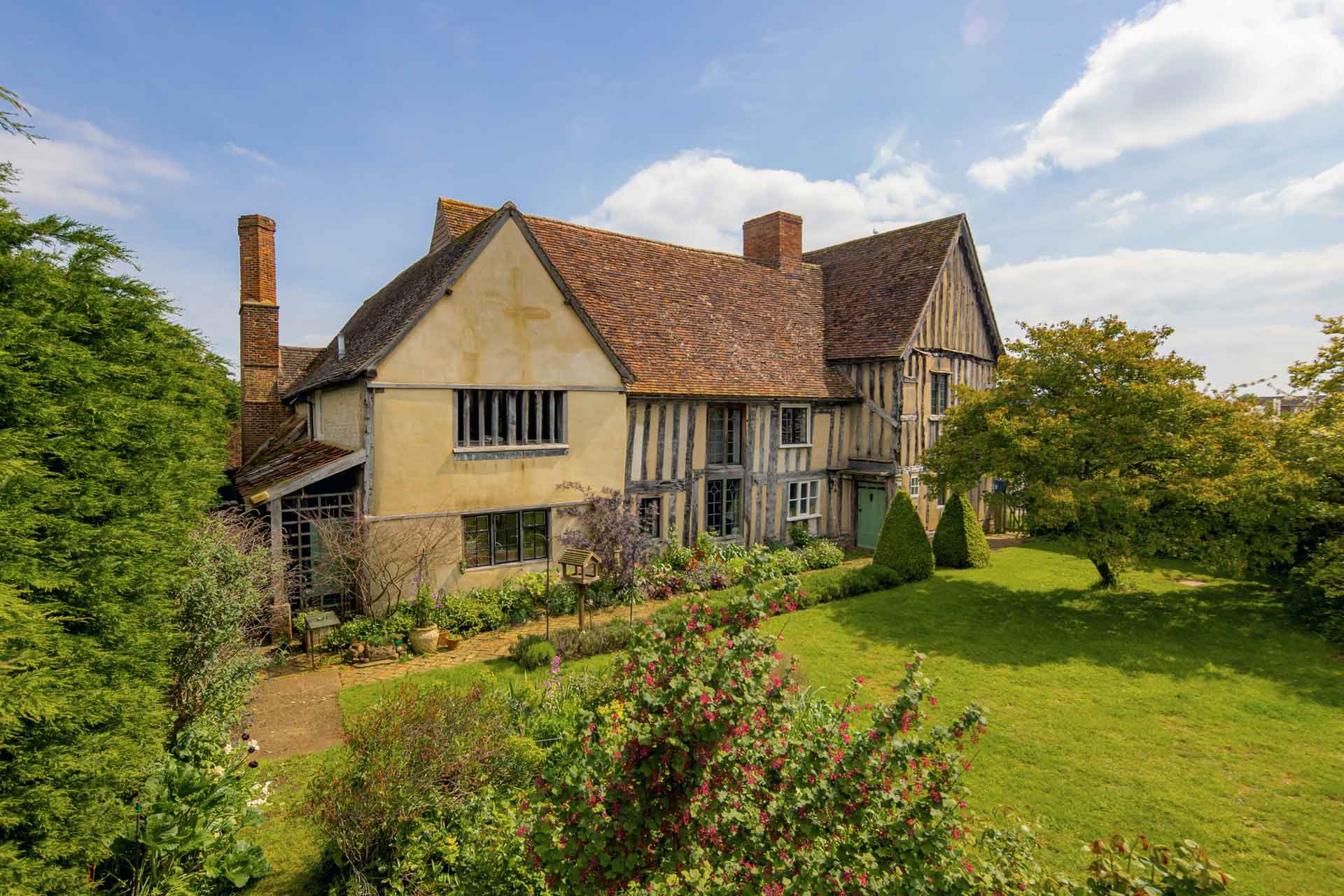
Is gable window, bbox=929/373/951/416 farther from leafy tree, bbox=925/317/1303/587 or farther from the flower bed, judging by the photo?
the flower bed

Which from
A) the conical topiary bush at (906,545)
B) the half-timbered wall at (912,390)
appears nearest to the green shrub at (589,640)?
the conical topiary bush at (906,545)

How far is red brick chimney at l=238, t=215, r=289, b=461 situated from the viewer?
1795cm

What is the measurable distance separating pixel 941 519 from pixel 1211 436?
6.98 metres

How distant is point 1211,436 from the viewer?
42.4 feet

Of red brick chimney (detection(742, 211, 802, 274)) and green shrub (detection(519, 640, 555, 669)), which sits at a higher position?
red brick chimney (detection(742, 211, 802, 274))

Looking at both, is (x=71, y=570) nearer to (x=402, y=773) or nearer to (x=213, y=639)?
(x=402, y=773)

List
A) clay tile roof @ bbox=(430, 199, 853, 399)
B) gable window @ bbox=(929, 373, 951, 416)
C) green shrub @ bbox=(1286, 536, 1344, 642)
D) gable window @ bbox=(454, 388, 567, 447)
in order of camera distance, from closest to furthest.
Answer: green shrub @ bbox=(1286, 536, 1344, 642), gable window @ bbox=(454, 388, 567, 447), clay tile roof @ bbox=(430, 199, 853, 399), gable window @ bbox=(929, 373, 951, 416)

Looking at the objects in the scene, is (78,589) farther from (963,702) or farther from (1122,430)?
(1122,430)

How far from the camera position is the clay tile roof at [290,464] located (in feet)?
40.3

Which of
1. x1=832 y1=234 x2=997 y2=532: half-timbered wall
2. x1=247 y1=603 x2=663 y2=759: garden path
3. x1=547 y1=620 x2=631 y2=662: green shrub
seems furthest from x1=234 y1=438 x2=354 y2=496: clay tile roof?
x1=832 y1=234 x2=997 y2=532: half-timbered wall

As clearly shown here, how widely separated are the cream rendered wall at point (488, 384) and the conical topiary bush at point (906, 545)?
8450 millimetres

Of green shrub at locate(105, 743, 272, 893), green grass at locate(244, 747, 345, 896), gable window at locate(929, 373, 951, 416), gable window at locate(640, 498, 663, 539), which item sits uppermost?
gable window at locate(929, 373, 951, 416)

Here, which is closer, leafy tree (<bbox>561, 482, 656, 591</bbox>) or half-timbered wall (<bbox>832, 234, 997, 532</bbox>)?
leafy tree (<bbox>561, 482, 656, 591</bbox>)

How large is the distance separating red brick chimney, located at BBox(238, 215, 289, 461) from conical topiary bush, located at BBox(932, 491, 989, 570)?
2088cm
